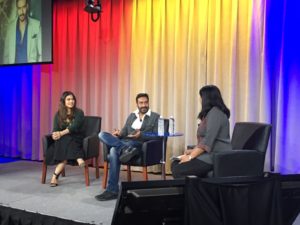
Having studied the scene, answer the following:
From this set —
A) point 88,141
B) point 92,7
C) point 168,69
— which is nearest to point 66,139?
point 88,141

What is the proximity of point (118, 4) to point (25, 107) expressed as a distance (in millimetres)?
2242

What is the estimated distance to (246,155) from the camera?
301cm

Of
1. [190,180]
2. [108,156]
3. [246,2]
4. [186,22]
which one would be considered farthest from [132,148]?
[190,180]

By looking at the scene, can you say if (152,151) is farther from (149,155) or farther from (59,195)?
(59,195)

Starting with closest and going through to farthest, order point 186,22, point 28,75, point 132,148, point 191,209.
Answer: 1. point 191,209
2. point 132,148
3. point 186,22
4. point 28,75

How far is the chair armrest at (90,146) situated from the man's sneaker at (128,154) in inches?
23.6

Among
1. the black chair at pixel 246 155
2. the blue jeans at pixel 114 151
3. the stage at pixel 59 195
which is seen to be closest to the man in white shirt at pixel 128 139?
the blue jeans at pixel 114 151

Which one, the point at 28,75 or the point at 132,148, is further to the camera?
the point at 28,75

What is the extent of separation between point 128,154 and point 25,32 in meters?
2.69

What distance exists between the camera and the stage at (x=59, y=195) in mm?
3059

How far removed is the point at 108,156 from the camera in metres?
3.81

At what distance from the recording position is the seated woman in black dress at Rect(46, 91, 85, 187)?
13.2 feet

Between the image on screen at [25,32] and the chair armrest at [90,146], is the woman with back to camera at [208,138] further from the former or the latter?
the image on screen at [25,32]

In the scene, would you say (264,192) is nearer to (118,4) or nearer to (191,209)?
(191,209)
